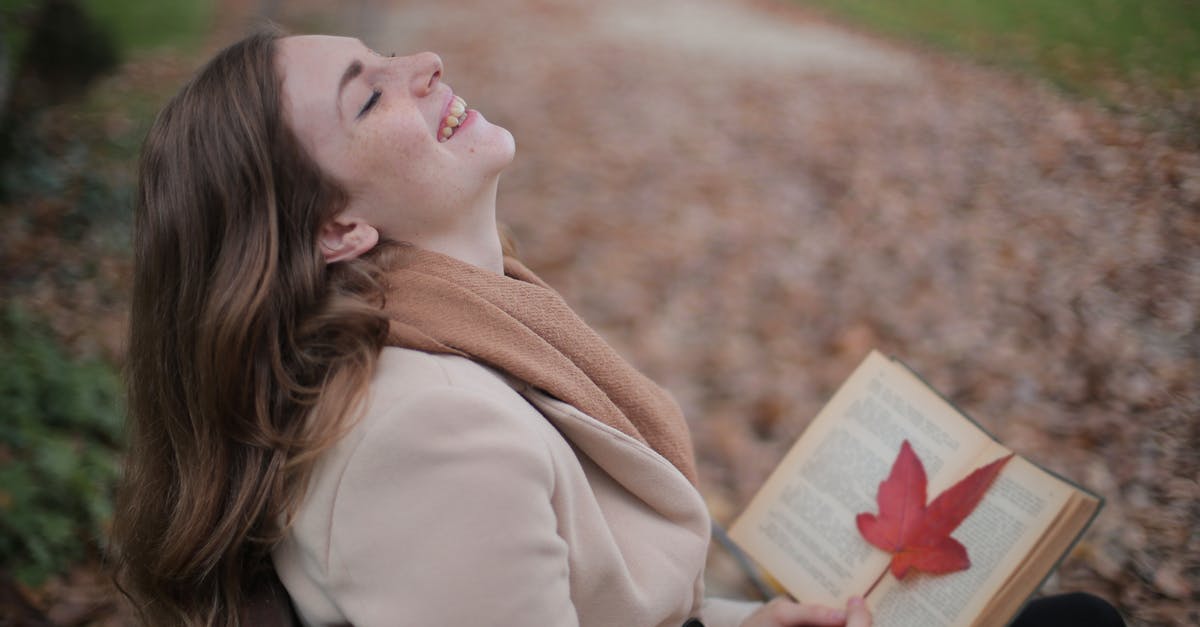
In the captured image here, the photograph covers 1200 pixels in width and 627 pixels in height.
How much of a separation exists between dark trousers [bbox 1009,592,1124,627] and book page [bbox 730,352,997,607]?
0.31 metres

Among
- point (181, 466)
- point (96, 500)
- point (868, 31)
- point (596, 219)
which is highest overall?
point (868, 31)

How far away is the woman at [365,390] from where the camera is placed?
1170 millimetres

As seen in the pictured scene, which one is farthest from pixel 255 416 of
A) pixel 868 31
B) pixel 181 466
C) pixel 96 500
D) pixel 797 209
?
pixel 868 31

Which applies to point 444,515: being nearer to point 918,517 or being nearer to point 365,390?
point 365,390

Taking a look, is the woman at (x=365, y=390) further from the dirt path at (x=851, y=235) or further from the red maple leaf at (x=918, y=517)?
the dirt path at (x=851, y=235)

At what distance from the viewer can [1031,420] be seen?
2482 mm

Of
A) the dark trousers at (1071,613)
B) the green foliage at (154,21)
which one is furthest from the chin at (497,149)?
the green foliage at (154,21)

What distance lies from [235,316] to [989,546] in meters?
1.32

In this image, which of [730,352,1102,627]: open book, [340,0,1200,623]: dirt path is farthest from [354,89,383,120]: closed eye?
[340,0,1200,623]: dirt path

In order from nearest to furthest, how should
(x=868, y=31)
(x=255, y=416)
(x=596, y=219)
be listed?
(x=255, y=416) < (x=868, y=31) < (x=596, y=219)

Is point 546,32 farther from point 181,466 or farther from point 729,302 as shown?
point 181,466

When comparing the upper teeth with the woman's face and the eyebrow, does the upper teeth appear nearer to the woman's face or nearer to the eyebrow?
the woman's face

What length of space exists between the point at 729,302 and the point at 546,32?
257 cm

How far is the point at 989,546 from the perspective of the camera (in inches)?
61.3
